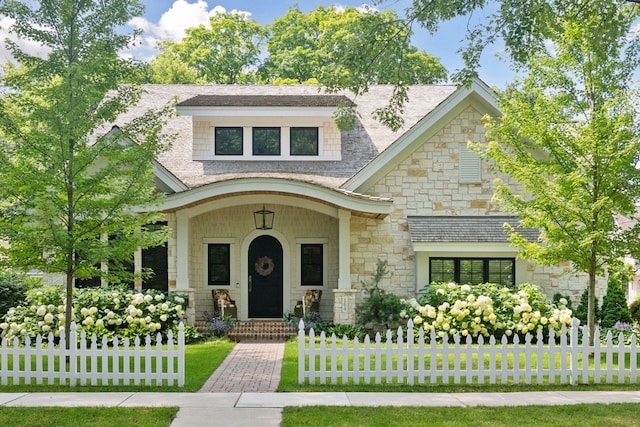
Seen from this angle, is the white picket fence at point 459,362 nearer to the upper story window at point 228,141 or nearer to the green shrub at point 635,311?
the upper story window at point 228,141

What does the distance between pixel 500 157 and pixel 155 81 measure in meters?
22.8

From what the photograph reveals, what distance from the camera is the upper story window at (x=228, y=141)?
17.7 meters

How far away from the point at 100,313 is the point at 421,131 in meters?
9.02

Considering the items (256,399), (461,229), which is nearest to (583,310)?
(461,229)

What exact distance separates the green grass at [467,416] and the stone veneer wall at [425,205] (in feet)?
25.0

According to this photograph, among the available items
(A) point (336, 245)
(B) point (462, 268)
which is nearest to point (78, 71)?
(A) point (336, 245)

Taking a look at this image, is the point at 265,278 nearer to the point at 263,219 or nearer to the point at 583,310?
the point at 263,219

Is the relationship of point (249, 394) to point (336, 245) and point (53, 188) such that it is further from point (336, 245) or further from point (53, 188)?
point (336, 245)

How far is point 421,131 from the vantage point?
1527cm

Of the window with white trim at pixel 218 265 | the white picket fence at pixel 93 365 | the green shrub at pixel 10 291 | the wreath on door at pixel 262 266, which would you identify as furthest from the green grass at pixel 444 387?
the green shrub at pixel 10 291

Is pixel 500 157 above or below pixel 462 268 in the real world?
above

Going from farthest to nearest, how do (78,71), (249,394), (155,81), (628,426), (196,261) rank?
(155,81) < (196,261) < (78,71) < (249,394) < (628,426)

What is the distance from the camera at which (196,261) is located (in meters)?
16.6

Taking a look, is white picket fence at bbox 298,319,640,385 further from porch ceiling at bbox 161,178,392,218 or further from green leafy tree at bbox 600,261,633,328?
green leafy tree at bbox 600,261,633,328
